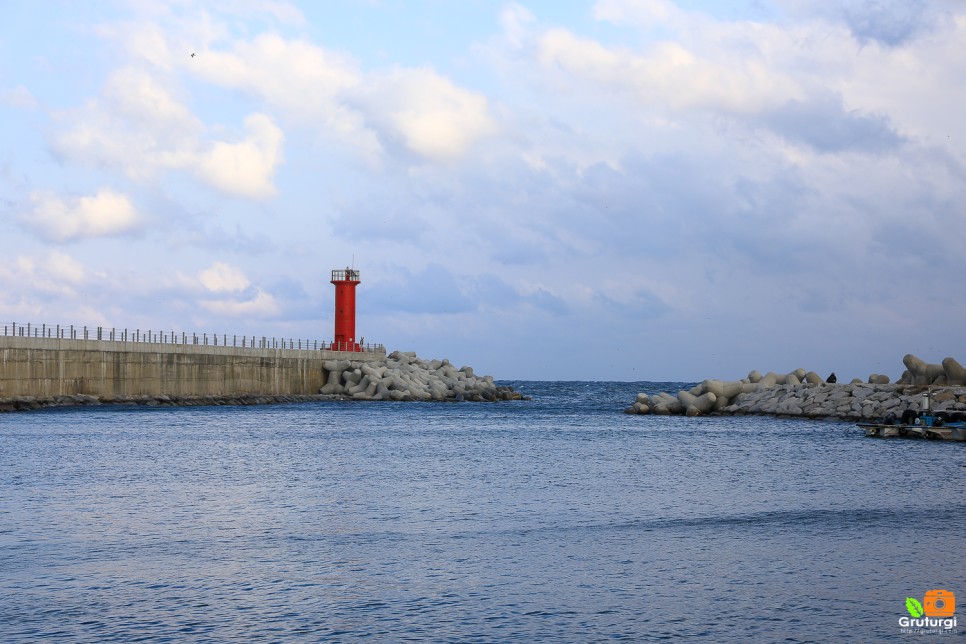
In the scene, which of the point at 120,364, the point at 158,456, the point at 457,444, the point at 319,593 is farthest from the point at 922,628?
the point at 120,364

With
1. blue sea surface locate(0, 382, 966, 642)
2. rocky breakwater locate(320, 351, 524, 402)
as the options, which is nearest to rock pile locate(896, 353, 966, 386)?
blue sea surface locate(0, 382, 966, 642)

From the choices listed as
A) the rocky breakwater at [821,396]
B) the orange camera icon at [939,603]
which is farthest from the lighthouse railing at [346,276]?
the orange camera icon at [939,603]

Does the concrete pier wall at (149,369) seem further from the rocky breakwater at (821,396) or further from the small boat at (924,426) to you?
the small boat at (924,426)

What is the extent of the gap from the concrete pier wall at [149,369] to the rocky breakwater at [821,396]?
20.3 metres

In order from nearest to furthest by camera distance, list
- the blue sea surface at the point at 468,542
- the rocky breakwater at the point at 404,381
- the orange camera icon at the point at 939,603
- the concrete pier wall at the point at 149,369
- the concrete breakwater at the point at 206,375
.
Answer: the blue sea surface at the point at 468,542 < the orange camera icon at the point at 939,603 < the concrete pier wall at the point at 149,369 < the concrete breakwater at the point at 206,375 < the rocky breakwater at the point at 404,381

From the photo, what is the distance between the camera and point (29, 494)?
20.1 meters

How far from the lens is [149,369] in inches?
2073

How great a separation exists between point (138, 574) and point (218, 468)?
1277 centimetres

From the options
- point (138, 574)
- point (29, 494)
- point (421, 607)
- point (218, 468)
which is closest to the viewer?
point (421, 607)

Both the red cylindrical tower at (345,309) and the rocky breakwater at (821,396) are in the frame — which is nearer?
the rocky breakwater at (821,396)

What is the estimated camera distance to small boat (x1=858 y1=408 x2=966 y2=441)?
115ft

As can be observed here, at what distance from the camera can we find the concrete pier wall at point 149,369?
45.6m

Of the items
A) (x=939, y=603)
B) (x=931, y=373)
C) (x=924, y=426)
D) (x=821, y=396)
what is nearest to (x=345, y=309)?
(x=821, y=396)

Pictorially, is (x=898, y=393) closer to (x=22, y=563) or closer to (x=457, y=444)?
(x=457, y=444)
